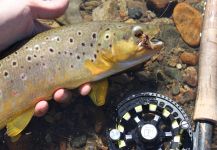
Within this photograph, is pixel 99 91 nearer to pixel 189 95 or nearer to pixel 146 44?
pixel 146 44

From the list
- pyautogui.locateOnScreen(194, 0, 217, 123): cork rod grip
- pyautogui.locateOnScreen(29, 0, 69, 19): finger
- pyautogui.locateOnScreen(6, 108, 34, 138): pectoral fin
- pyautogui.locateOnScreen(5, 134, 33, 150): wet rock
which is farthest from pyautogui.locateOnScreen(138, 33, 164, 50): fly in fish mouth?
pyautogui.locateOnScreen(5, 134, 33, 150): wet rock

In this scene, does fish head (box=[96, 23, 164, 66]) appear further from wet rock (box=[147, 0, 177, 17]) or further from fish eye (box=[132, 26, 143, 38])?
wet rock (box=[147, 0, 177, 17])

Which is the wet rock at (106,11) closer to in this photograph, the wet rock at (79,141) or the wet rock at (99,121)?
the wet rock at (99,121)

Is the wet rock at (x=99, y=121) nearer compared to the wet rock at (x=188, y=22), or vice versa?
the wet rock at (x=99, y=121)

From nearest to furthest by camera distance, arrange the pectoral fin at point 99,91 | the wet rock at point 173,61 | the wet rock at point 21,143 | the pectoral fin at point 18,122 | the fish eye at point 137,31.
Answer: the fish eye at point 137,31
the pectoral fin at point 18,122
the pectoral fin at point 99,91
the wet rock at point 21,143
the wet rock at point 173,61

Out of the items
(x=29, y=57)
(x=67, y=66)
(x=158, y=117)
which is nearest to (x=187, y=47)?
(x=158, y=117)

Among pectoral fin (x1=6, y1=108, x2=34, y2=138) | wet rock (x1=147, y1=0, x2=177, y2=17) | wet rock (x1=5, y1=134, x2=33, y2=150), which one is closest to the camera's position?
pectoral fin (x1=6, y1=108, x2=34, y2=138)

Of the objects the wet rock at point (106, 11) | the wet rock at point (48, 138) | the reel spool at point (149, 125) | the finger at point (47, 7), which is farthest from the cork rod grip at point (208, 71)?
the wet rock at point (48, 138)

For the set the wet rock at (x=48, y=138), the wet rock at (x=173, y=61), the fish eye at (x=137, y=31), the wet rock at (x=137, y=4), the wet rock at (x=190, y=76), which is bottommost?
the wet rock at (x=48, y=138)

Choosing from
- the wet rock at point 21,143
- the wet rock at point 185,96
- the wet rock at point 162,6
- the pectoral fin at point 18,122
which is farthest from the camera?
the wet rock at point 162,6
